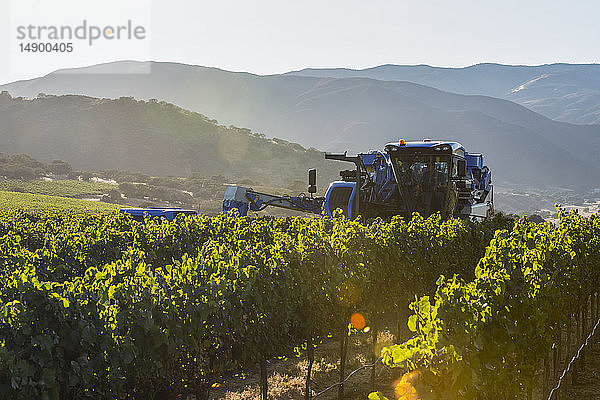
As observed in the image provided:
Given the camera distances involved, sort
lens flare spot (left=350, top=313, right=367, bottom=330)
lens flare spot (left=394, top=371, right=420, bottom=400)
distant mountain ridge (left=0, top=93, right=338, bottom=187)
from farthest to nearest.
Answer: distant mountain ridge (left=0, top=93, right=338, bottom=187), lens flare spot (left=350, top=313, right=367, bottom=330), lens flare spot (left=394, top=371, right=420, bottom=400)

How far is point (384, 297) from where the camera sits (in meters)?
11.3

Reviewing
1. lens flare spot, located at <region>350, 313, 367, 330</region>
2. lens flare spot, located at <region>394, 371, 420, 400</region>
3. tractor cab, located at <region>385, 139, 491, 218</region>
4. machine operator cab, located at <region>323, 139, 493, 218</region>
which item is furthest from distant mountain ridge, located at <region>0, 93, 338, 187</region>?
lens flare spot, located at <region>394, 371, 420, 400</region>

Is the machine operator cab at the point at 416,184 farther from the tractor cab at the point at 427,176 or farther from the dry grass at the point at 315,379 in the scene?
the dry grass at the point at 315,379

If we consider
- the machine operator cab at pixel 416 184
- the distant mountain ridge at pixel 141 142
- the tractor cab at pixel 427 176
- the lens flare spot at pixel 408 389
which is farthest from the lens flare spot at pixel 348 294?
the distant mountain ridge at pixel 141 142

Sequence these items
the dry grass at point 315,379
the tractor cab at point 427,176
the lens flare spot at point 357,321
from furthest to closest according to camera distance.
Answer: the tractor cab at point 427,176 < the dry grass at point 315,379 < the lens flare spot at point 357,321

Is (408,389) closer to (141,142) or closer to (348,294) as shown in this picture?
(348,294)

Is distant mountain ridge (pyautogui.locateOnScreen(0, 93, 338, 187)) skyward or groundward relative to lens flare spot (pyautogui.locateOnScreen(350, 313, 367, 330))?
skyward

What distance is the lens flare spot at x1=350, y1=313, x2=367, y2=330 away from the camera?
10328mm

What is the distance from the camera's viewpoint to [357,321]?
10.4m

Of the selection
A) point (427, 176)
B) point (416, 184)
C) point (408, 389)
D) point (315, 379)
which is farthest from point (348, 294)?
point (427, 176)

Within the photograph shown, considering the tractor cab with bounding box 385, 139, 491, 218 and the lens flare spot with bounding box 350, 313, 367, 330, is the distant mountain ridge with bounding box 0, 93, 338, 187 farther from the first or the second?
the lens flare spot with bounding box 350, 313, 367, 330

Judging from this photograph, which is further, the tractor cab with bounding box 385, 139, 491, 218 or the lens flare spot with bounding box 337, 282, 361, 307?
the tractor cab with bounding box 385, 139, 491, 218

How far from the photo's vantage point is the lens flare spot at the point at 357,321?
33.9 ft

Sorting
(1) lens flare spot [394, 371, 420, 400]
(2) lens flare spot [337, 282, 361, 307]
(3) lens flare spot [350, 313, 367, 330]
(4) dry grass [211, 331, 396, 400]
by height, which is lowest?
(4) dry grass [211, 331, 396, 400]
